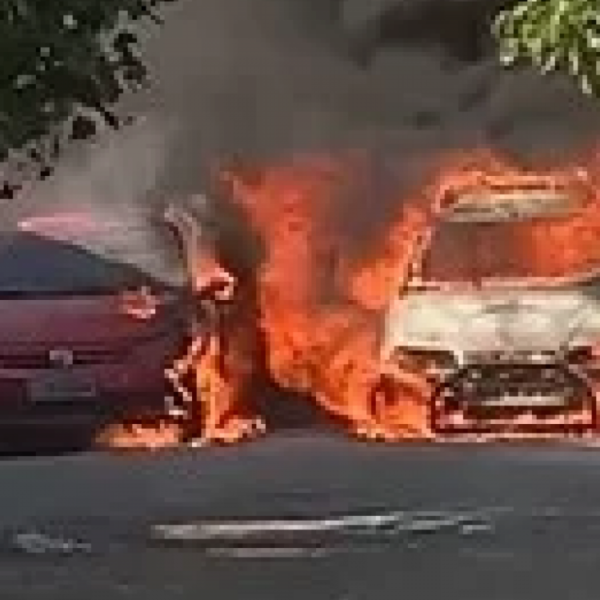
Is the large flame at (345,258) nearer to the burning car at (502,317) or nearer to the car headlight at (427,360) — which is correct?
the burning car at (502,317)

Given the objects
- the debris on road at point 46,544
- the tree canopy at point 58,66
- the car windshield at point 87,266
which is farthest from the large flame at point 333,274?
the tree canopy at point 58,66

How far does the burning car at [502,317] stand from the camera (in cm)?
1377

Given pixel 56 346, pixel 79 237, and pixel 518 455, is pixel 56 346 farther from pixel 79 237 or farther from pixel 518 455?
pixel 518 455

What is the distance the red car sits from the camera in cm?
1359

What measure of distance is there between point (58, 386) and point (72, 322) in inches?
17.3

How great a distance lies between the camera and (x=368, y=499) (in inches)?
476

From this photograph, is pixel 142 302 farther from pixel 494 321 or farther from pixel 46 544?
pixel 46 544

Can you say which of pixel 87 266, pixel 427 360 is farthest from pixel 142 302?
pixel 427 360

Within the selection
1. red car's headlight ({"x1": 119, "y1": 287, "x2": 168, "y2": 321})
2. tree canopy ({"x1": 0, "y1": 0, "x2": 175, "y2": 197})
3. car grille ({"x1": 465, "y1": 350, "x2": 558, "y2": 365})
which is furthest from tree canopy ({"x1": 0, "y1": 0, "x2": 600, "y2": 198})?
car grille ({"x1": 465, "y1": 350, "x2": 558, "y2": 365})

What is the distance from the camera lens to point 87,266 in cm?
1412

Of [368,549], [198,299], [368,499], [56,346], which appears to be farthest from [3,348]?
[368,549]

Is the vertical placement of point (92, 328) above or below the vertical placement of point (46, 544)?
above

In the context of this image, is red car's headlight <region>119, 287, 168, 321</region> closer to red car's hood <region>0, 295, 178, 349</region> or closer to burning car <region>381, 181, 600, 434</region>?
red car's hood <region>0, 295, 178, 349</region>

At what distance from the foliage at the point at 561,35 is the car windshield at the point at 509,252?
1529 mm
